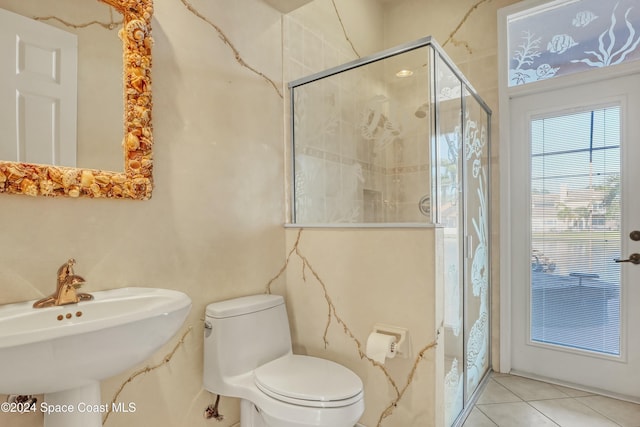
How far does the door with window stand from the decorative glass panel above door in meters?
0.13

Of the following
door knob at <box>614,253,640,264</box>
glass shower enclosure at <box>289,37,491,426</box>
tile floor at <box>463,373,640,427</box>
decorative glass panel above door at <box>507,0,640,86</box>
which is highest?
decorative glass panel above door at <box>507,0,640,86</box>

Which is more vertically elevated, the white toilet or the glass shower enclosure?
the glass shower enclosure

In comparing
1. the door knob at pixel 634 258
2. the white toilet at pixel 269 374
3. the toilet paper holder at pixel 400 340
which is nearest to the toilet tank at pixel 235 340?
the white toilet at pixel 269 374

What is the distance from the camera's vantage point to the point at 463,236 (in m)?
1.88

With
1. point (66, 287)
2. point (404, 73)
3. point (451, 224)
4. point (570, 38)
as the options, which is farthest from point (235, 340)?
point (570, 38)

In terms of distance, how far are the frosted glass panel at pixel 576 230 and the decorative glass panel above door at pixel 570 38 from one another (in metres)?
0.32

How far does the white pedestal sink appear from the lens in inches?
31.1

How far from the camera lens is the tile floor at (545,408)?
1843 millimetres

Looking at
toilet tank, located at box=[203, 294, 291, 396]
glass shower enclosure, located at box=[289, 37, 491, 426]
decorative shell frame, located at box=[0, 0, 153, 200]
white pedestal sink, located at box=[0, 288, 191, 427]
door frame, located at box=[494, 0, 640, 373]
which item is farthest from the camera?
door frame, located at box=[494, 0, 640, 373]

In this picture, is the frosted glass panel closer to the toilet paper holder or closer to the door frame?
the door frame

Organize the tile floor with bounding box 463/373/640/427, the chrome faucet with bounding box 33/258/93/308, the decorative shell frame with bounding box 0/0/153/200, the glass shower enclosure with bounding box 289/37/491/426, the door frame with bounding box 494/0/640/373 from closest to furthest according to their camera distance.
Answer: the chrome faucet with bounding box 33/258/93/308 → the decorative shell frame with bounding box 0/0/153/200 → the glass shower enclosure with bounding box 289/37/491/426 → the tile floor with bounding box 463/373/640/427 → the door frame with bounding box 494/0/640/373

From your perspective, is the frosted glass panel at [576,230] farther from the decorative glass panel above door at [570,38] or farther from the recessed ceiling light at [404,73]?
the recessed ceiling light at [404,73]

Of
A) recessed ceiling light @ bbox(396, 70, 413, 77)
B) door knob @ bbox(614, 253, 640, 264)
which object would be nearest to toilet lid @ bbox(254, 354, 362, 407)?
recessed ceiling light @ bbox(396, 70, 413, 77)

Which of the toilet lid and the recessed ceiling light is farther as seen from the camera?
the recessed ceiling light
